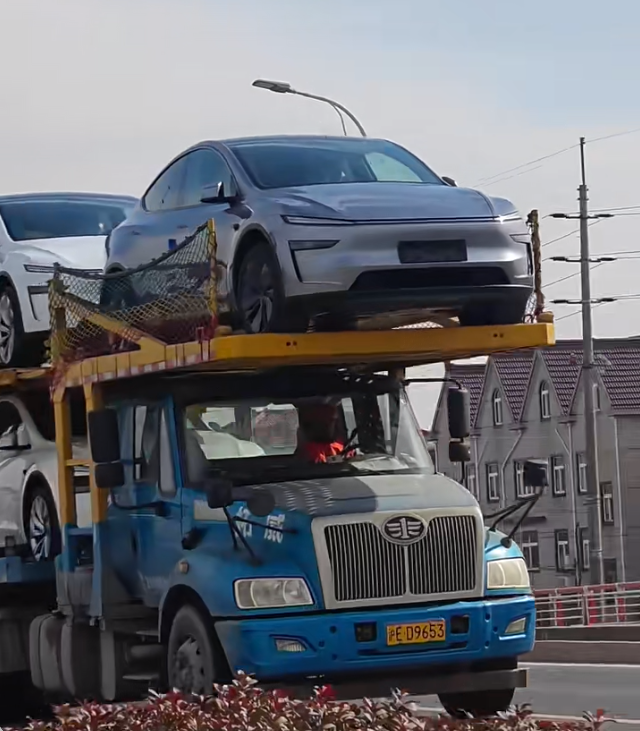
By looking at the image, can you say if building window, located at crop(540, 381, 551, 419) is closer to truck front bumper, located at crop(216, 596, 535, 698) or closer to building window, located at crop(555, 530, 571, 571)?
building window, located at crop(555, 530, 571, 571)

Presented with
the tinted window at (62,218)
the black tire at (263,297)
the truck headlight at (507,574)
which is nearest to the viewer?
the black tire at (263,297)

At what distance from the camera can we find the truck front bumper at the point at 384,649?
10.3m

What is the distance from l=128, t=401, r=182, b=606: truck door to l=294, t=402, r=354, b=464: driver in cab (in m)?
0.79

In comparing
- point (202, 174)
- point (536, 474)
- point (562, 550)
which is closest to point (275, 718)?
point (536, 474)

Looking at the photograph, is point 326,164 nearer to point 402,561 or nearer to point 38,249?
point 402,561

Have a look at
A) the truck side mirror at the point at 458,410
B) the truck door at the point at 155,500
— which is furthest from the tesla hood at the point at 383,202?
the truck side mirror at the point at 458,410

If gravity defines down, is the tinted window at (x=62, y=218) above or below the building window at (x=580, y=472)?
above

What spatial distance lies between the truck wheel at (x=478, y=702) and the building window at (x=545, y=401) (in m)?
57.5

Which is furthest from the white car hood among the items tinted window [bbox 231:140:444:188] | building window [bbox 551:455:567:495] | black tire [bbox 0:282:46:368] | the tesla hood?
building window [bbox 551:455:567:495]

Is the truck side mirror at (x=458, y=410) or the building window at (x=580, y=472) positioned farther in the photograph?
the building window at (x=580, y=472)

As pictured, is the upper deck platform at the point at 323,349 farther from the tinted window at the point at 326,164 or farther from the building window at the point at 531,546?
the building window at the point at 531,546

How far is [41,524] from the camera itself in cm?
1280

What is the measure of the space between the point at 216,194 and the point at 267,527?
235cm

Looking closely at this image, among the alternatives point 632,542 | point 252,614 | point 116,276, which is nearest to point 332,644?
point 252,614
